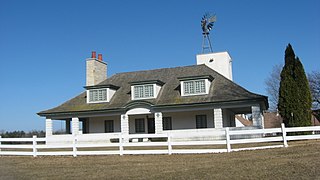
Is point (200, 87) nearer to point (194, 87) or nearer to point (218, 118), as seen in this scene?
point (194, 87)

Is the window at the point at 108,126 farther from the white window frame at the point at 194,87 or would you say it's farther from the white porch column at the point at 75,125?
the white window frame at the point at 194,87

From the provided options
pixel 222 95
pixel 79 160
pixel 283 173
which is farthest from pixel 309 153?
pixel 222 95

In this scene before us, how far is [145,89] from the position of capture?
28.2 meters

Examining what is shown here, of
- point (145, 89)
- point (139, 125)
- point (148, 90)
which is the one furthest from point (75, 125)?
point (148, 90)

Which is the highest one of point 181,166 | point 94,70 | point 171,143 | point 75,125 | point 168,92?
point 94,70

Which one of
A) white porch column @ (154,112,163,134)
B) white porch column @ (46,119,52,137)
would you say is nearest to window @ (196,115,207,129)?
white porch column @ (154,112,163,134)

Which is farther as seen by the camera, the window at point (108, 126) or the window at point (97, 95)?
the window at point (108, 126)

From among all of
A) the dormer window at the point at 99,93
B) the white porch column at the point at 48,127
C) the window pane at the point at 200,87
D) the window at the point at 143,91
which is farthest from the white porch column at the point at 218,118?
the white porch column at the point at 48,127

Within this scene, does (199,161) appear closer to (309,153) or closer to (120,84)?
(309,153)

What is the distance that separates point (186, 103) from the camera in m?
26.0

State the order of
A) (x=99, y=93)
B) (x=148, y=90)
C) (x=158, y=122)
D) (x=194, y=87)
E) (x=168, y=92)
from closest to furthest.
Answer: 1. (x=158, y=122)
2. (x=194, y=87)
3. (x=148, y=90)
4. (x=168, y=92)
5. (x=99, y=93)

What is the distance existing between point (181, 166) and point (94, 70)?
20.6 metres

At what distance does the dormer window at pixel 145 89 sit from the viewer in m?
28.0

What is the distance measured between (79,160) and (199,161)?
522 centimetres
